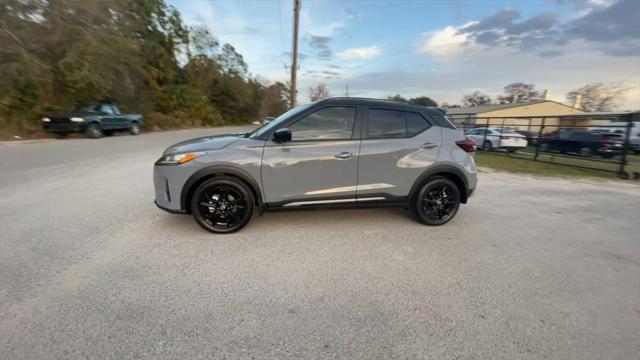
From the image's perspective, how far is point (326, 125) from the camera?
4.00 meters

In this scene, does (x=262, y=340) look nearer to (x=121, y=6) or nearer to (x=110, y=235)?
(x=110, y=235)

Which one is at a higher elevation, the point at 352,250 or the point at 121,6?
the point at 121,6

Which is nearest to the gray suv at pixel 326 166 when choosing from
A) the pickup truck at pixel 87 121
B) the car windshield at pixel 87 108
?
the pickup truck at pixel 87 121

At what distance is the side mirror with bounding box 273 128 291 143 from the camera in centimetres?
373

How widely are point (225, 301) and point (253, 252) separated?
0.88 m

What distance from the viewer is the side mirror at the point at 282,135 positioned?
12.2 feet

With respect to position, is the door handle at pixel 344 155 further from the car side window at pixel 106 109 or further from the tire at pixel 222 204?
the car side window at pixel 106 109

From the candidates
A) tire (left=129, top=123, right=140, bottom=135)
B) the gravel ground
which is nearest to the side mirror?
the gravel ground

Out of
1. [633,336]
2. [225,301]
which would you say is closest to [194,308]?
[225,301]

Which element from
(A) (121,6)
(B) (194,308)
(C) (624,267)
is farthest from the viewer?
(A) (121,6)

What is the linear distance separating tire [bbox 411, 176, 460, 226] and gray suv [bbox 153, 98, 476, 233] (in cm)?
1

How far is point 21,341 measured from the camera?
208 centimetres

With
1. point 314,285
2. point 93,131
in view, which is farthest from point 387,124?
point 93,131

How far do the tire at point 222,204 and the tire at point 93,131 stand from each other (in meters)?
15.0
